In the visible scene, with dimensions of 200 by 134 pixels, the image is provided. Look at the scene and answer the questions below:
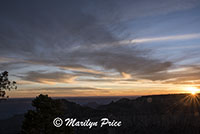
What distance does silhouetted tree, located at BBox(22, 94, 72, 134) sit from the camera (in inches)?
781

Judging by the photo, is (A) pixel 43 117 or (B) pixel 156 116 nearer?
(A) pixel 43 117

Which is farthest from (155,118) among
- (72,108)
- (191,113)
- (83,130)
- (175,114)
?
(72,108)

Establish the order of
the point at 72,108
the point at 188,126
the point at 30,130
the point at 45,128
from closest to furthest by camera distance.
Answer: the point at 30,130, the point at 45,128, the point at 188,126, the point at 72,108

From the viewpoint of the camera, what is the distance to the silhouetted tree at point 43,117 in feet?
65.1

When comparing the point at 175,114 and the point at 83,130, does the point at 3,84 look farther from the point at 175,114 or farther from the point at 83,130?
the point at 175,114

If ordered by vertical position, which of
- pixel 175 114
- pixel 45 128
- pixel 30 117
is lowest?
pixel 175 114

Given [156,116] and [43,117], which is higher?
[43,117]

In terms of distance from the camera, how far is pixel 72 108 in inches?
5157

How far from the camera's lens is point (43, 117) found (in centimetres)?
2031

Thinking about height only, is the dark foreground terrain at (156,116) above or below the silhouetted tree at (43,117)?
below

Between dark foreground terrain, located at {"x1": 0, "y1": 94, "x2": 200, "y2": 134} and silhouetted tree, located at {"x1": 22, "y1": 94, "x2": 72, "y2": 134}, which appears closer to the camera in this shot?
silhouetted tree, located at {"x1": 22, "y1": 94, "x2": 72, "y2": 134}

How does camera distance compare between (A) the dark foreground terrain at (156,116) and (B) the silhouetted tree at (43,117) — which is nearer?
(B) the silhouetted tree at (43,117)

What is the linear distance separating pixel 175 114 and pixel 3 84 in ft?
362

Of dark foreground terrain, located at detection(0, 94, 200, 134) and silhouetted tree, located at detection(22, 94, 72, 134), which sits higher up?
silhouetted tree, located at detection(22, 94, 72, 134)
